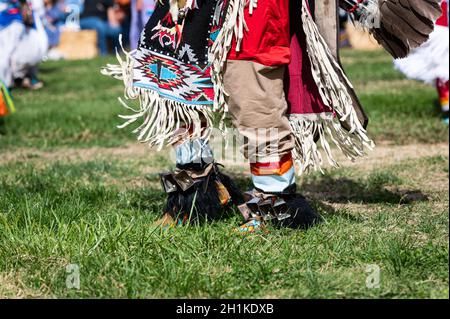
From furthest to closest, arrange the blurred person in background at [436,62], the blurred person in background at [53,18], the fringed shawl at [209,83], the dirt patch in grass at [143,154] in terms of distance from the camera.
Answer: the blurred person in background at [53,18]
the blurred person in background at [436,62]
the dirt patch in grass at [143,154]
the fringed shawl at [209,83]

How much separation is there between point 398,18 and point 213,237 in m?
1.18

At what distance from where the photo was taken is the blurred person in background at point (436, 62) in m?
6.35

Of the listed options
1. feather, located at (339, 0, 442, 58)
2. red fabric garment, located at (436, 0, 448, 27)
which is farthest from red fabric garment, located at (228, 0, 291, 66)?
red fabric garment, located at (436, 0, 448, 27)

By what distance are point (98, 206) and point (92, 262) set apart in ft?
3.35

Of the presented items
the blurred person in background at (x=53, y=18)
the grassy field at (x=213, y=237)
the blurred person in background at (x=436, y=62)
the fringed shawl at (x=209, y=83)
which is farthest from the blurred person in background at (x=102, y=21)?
the fringed shawl at (x=209, y=83)

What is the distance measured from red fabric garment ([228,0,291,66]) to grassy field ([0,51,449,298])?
692 millimetres

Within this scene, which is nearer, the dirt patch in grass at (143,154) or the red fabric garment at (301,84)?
the red fabric garment at (301,84)

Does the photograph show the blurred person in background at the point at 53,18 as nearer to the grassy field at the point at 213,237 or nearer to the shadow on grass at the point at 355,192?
the grassy field at the point at 213,237

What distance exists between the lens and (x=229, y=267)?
2.83 m

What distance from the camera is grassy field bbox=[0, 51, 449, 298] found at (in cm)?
263

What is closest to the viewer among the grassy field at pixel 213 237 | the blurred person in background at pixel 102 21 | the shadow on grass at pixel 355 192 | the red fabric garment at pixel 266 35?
the grassy field at pixel 213 237

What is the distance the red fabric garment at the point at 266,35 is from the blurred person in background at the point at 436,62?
3.35m
